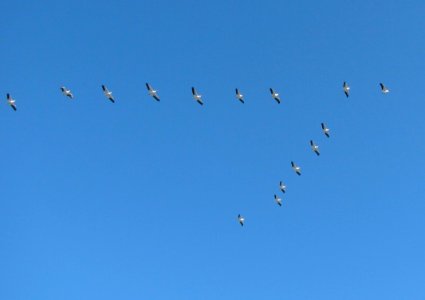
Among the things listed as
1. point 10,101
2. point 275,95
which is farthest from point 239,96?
point 10,101

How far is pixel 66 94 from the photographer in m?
96.4

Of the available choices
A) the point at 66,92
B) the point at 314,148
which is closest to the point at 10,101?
the point at 66,92

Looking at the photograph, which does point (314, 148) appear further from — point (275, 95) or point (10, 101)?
point (10, 101)

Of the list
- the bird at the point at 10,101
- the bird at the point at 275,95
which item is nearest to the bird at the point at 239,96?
the bird at the point at 275,95

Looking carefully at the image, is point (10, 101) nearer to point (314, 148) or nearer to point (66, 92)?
point (66, 92)

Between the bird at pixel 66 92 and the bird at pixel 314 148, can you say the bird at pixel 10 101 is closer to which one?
the bird at pixel 66 92

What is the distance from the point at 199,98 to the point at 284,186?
1923 cm

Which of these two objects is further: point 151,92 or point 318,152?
point 318,152

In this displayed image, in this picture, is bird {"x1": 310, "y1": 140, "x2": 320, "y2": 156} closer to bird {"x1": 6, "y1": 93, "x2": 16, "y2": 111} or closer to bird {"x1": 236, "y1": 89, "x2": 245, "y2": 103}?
bird {"x1": 236, "y1": 89, "x2": 245, "y2": 103}

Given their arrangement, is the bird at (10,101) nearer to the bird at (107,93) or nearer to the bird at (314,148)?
the bird at (107,93)

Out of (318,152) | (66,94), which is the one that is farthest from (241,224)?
(66,94)

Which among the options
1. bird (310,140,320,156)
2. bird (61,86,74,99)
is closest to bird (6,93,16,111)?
bird (61,86,74,99)

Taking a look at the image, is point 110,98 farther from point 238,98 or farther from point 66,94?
point 238,98

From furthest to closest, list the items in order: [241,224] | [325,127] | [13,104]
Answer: [241,224]
[325,127]
[13,104]
